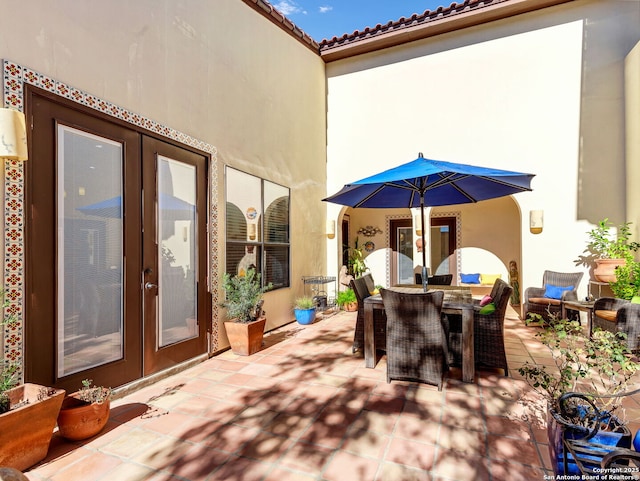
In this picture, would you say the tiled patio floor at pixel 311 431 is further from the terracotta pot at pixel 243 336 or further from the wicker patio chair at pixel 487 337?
the terracotta pot at pixel 243 336

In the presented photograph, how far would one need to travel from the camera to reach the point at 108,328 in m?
2.96

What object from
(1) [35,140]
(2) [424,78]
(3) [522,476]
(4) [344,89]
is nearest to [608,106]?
(2) [424,78]

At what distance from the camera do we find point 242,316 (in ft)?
13.8

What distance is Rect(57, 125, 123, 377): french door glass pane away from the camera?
8.66ft

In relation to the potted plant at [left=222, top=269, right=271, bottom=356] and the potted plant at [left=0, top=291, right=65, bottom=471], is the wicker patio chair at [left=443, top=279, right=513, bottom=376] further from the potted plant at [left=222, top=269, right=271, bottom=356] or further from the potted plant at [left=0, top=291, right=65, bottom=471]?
the potted plant at [left=0, top=291, right=65, bottom=471]

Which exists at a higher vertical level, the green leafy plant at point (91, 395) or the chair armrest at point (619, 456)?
the chair armrest at point (619, 456)

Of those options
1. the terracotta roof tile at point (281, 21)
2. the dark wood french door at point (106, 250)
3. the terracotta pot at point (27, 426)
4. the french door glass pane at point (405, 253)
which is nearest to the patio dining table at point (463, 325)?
the dark wood french door at point (106, 250)

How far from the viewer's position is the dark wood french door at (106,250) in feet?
8.14

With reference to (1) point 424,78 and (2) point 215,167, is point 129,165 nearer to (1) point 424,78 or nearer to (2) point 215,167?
(2) point 215,167

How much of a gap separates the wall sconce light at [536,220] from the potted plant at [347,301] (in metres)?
3.46

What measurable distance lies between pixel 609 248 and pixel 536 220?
3.46 ft

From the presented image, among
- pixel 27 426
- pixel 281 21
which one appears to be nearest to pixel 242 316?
pixel 27 426

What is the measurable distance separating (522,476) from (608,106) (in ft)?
20.2

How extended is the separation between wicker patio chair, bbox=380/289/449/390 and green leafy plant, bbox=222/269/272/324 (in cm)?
181
